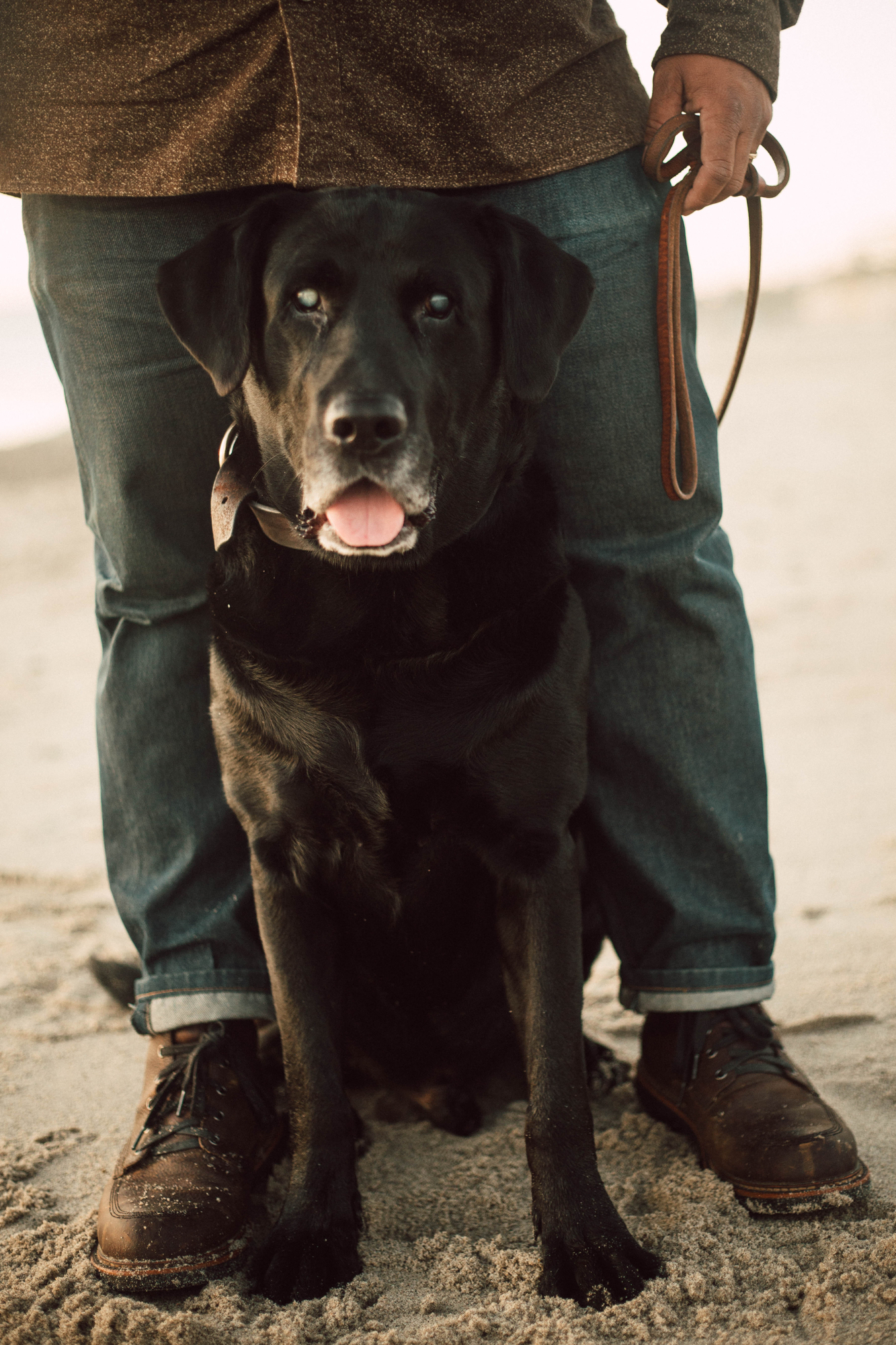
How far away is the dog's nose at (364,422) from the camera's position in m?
1.51

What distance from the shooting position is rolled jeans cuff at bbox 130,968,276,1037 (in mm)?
1974

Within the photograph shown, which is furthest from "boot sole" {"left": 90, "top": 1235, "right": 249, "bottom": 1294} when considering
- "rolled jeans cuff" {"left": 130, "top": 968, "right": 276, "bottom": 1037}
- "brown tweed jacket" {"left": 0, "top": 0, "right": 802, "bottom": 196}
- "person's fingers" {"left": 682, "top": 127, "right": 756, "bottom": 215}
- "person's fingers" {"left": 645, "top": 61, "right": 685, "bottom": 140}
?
"person's fingers" {"left": 645, "top": 61, "right": 685, "bottom": 140}

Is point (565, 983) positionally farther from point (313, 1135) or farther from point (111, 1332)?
point (111, 1332)

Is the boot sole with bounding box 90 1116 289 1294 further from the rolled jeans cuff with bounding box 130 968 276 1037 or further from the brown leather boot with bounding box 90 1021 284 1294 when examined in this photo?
the rolled jeans cuff with bounding box 130 968 276 1037

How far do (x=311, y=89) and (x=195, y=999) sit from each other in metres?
1.51

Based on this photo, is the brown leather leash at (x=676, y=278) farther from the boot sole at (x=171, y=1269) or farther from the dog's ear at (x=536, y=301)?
the boot sole at (x=171, y=1269)

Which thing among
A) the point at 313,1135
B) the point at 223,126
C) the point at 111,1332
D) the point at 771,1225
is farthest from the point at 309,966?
the point at 223,126

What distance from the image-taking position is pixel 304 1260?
1582 mm

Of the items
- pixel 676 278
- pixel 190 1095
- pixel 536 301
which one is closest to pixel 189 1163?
pixel 190 1095

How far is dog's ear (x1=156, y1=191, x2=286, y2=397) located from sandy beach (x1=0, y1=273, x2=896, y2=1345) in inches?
51.8

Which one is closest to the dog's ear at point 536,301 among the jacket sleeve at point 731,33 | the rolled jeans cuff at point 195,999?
the jacket sleeve at point 731,33

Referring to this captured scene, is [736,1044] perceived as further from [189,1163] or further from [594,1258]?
[189,1163]

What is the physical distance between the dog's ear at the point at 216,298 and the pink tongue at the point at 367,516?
0.95 feet

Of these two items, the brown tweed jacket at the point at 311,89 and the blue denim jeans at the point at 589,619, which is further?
the blue denim jeans at the point at 589,619
